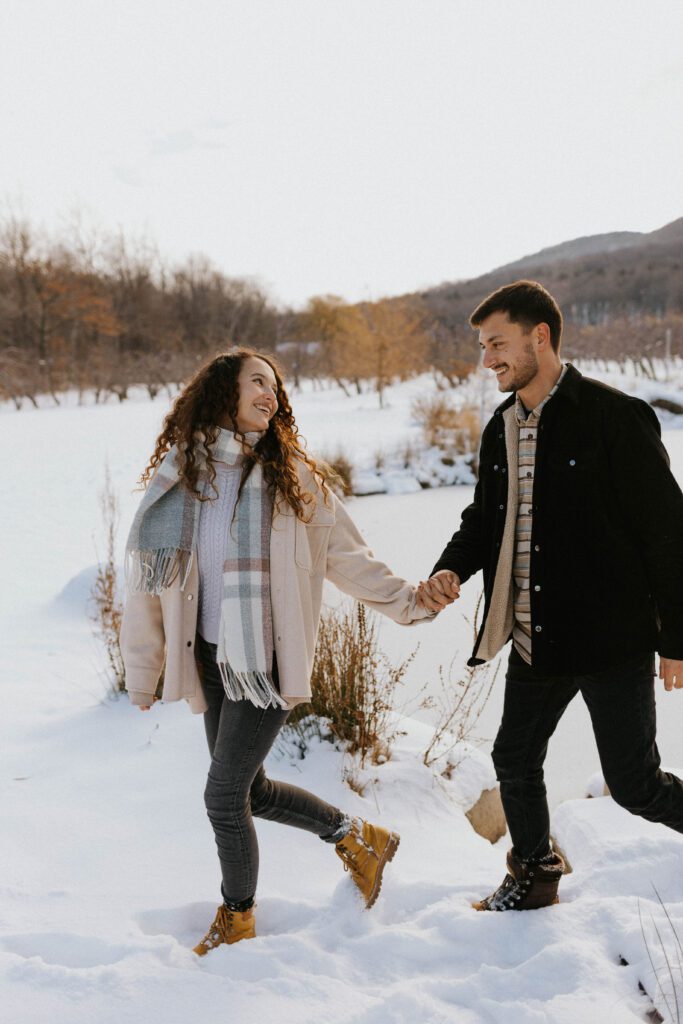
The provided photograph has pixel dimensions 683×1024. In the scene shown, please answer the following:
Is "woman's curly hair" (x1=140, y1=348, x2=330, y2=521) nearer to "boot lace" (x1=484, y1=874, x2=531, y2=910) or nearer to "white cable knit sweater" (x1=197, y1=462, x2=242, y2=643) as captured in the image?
"white cable knit sweater" (x1=197, y1=462, x2=242, y2=643)

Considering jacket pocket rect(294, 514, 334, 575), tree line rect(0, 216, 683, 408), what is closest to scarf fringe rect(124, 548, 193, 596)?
jacket pocket rect(294, 514, 334, 575)

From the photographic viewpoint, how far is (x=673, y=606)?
6.06ft

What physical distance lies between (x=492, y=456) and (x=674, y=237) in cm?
7522

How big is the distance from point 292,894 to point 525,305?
6.53 feet

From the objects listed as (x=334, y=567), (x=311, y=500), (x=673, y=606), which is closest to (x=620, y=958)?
(x=673, y=606)

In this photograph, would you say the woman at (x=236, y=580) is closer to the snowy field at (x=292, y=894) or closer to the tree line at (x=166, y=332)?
the snowy field at (x=292, y=894)

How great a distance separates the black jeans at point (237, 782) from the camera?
1904 mm

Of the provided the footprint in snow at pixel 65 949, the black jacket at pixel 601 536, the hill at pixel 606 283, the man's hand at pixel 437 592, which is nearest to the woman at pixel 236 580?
the man's hand at pixel 437 592

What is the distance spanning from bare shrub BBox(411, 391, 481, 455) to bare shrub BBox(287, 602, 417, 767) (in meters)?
Result: 11.0

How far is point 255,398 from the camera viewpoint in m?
2.03

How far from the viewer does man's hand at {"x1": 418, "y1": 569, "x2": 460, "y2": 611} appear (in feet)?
7.15

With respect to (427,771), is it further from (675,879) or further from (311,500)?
(311,500)

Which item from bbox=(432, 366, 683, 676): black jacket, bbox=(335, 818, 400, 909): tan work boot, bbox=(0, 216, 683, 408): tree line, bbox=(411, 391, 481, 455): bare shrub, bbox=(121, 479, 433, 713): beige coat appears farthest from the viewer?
bbox=(0, 216, 683, 408): tree line

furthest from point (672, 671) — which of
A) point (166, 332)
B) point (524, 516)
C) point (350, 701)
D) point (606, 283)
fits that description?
point (606, 283)
